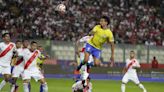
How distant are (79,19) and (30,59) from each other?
25271 millimetres

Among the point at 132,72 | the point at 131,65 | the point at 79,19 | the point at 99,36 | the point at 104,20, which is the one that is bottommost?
the point at 132,72

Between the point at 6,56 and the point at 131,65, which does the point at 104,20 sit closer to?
the point at 6,56

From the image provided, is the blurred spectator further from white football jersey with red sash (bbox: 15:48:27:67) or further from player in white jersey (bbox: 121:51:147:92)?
white football jersey with red sash (bbox: 15:48:27:67)

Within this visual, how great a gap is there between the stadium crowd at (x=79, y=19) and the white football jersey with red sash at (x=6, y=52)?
61.0 feet

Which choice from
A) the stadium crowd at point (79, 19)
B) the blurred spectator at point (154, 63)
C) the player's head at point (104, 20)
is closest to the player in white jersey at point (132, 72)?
the player's head at point (104, 20)

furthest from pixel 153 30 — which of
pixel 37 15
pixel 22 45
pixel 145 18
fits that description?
pixel 22 45

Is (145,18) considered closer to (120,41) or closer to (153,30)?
(153,30)

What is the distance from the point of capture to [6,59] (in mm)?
21578

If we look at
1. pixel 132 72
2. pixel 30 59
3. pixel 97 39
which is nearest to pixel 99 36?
pixel 97 39

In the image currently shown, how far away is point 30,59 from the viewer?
2031 centimetres

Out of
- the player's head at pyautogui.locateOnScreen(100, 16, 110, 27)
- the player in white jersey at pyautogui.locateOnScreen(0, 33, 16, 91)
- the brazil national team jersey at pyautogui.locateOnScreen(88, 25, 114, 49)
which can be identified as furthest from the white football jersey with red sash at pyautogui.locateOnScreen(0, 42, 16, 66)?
the player's head at pyautogui.locateOnScreen(100, 16, 110, 27)

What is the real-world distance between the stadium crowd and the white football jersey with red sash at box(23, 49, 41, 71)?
19889mm

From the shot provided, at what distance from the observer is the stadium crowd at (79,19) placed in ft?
140

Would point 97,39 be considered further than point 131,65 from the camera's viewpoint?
No
